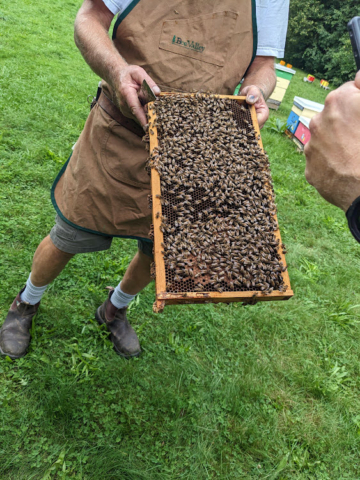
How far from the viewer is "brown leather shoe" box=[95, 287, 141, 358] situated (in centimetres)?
352

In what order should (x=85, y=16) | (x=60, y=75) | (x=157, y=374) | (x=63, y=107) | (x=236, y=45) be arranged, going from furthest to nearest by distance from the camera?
(x=60, y=75), (x=63, y=107), (x=157, y=374), (x=236, y=45), (x=85, y=16)

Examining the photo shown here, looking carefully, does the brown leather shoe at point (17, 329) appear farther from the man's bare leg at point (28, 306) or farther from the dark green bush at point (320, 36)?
the dark green bush at point (320, 36)

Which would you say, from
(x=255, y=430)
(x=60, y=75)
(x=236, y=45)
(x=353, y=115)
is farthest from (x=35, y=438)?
(x=60, y=75)

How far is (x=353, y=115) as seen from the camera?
172cm

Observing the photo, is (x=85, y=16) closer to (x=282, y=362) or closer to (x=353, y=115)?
(x=353, y=115)

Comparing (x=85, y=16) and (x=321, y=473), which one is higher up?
(x=85, y=16)

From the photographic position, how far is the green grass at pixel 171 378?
2.81 meters

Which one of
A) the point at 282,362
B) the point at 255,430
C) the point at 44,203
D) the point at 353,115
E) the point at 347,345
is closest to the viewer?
A: the point at 353,115

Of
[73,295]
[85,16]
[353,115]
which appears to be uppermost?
[353,115]

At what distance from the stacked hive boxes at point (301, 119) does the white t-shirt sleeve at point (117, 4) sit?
700cm

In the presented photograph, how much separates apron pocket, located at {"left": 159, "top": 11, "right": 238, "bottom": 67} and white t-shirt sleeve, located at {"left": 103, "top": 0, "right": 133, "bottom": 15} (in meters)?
0.29

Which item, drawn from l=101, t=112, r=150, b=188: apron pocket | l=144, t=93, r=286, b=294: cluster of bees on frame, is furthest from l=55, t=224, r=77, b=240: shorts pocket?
l=144, t=93, r=286, b=294: cluster of bees on frame

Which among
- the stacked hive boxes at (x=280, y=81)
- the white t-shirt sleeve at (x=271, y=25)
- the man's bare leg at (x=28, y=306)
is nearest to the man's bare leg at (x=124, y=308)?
the man's bare leg at (x=28, y=306)

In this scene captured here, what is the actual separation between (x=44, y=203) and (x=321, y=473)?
4.15 meters
